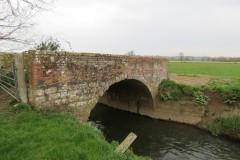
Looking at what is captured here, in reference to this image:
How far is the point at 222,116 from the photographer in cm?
1588

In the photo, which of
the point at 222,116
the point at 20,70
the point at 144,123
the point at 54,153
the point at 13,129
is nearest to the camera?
the point at 54,153

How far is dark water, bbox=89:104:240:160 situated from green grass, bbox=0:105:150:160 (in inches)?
199

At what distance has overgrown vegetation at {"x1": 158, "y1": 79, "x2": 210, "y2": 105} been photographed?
56.4 ft

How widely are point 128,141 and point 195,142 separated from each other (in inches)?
329

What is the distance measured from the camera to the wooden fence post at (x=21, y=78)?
10.1 m

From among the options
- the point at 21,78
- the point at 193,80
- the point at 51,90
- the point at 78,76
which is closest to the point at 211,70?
the point at 193,80

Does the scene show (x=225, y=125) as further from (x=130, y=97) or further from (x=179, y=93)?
(x=130, y=97)

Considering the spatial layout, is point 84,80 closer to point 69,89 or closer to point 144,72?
point 69,89

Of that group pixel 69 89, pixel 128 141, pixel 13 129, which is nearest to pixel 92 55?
pixel 69 89

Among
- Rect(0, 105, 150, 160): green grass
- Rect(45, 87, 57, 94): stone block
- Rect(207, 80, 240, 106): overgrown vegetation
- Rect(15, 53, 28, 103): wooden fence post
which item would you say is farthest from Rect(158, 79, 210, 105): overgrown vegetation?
Rect(15, 53, 28, 103): wooden fence post

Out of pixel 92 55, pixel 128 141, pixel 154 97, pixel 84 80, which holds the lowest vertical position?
pixel 154 97

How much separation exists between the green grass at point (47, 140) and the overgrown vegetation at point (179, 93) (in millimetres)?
9804

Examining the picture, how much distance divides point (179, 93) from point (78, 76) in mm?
8650

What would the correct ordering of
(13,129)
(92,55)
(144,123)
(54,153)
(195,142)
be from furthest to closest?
(144,123) < (195,142) < (92,55) < (13,129) < (54,153)
